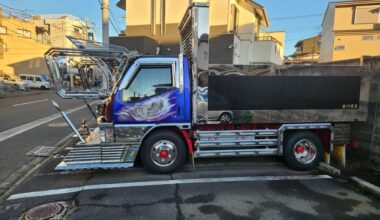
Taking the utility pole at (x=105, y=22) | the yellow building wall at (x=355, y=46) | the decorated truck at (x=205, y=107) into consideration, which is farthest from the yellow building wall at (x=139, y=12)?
the yellow building wall at (x=355, y=46)

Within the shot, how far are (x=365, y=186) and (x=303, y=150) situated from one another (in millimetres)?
1290

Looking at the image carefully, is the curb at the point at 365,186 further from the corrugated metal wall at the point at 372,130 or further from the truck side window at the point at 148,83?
the truck side window at the point at 148,83

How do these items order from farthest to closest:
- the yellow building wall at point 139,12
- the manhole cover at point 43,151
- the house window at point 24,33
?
the house window at point 24,33
the yellow building wall at point 139,12
the manhole cover at point 43,151

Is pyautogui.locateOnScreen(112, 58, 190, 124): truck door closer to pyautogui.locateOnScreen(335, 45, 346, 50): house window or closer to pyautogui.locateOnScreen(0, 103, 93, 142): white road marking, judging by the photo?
pyautogui.locateOnScreen(0, 103, 93, 142): white road marking

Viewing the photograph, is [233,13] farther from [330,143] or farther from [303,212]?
[303,212]

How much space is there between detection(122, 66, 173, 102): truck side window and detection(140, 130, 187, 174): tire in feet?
2.68

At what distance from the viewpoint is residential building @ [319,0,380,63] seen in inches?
1163

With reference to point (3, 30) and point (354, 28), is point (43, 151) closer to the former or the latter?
point (354, 28)

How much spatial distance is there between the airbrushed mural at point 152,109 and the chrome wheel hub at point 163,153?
0.50m

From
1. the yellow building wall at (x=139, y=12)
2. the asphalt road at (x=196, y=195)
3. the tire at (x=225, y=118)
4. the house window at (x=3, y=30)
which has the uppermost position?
the house window at (x=3, y=30)

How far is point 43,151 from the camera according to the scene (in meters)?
6.72

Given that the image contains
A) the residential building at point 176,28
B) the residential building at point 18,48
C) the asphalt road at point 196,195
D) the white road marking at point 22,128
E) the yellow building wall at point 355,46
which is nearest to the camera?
the asphalt road at point 196,195

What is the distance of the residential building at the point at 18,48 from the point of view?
3697cm

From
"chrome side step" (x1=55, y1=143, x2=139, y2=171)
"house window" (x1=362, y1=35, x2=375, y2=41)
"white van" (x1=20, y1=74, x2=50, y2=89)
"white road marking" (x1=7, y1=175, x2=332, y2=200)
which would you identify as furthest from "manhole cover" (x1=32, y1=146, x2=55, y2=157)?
"house window" (x1=362, y1=35, x2=375, y2=41)
